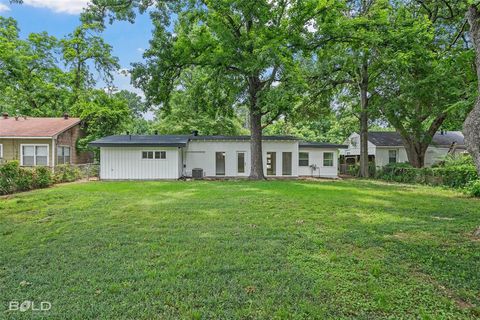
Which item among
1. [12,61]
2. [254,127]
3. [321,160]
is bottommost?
[321,160]

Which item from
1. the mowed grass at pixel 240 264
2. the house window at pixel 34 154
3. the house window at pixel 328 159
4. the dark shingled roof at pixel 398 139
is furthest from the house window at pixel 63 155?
the dark shingled roof at pixel 398 139

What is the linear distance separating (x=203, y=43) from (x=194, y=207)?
10934 mm

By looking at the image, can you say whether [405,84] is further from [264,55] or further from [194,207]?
[194,207]

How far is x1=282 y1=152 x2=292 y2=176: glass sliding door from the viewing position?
2144 centimetres

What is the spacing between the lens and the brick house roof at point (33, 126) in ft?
61.8

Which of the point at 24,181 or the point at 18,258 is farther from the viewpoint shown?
the point at 24,181

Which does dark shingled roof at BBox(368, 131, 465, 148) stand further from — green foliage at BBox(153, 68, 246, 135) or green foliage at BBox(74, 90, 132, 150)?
green foliage at BBox(74, 90, 132, 150)

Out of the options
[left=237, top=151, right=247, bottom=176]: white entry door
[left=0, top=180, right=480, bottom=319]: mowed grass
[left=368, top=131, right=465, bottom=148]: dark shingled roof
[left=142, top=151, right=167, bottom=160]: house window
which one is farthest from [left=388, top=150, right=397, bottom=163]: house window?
[left=0, top=180, right=480, bottom=319]: mowed grass

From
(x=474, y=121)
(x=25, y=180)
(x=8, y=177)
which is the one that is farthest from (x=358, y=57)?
(x=8, y=177)

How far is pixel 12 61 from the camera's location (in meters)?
10.5

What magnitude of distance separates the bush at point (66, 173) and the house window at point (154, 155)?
3888mm

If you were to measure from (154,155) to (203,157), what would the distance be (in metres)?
3.46

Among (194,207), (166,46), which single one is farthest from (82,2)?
(194,207)

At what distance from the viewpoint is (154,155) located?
18.5 metres
